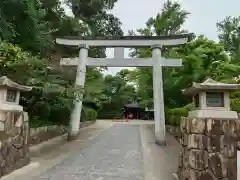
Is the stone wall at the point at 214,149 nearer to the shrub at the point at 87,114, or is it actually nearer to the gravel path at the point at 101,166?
the gravel path at the point at 101,166

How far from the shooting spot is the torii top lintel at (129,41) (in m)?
10.9

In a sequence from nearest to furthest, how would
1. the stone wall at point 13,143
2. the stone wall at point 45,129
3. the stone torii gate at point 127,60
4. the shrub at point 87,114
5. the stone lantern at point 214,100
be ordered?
the stone lantern at point 214,100 → the stone wall at point 13,143 → the stone wall at point 45,129 → the stone torii gate at point 127,60 → the shrub at point 87,114

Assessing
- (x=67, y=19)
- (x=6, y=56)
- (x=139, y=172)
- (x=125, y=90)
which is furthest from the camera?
(x=125, y=90)

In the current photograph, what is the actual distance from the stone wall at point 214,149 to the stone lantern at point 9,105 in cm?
400

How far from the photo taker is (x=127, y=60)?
1096 cm

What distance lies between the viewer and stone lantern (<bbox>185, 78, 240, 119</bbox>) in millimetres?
4684

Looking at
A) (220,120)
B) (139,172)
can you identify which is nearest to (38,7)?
(139,172)

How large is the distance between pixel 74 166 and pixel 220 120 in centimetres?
382

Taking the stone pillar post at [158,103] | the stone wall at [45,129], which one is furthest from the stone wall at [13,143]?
the stone pillar post at [158,103]

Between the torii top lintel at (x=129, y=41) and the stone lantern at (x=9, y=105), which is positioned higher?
the torii top lintel at (x=129, y=41)

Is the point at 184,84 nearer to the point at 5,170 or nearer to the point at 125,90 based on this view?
the point at 5,170

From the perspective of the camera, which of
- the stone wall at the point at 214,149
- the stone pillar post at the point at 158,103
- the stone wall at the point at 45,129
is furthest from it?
the stone pillar post at the point at 158,103

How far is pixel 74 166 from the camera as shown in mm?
6344

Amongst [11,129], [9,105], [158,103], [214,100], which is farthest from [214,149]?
[158,103]
